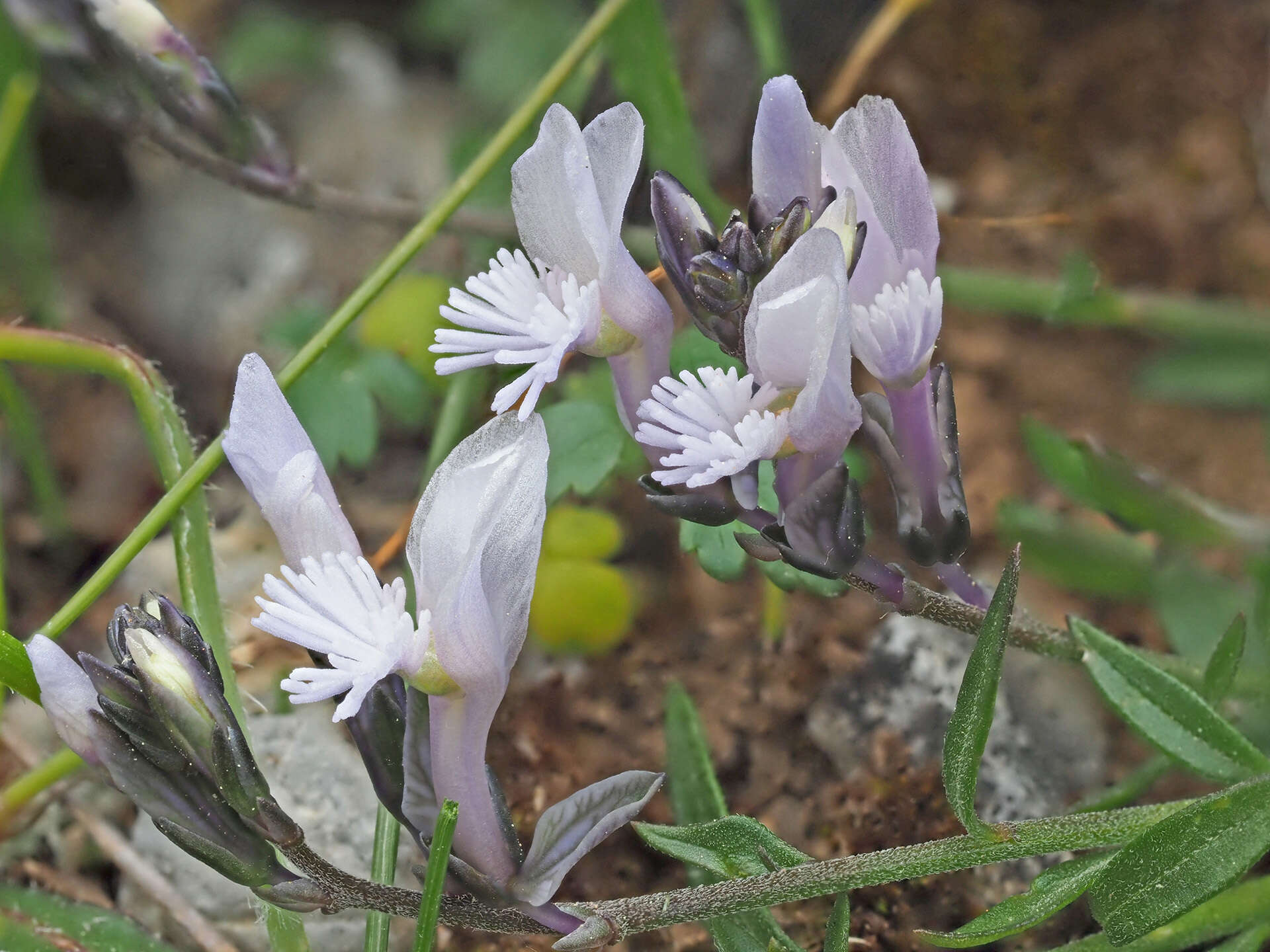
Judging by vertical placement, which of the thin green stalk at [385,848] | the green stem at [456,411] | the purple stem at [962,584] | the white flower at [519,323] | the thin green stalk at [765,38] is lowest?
the thin green stalk at [385,848]

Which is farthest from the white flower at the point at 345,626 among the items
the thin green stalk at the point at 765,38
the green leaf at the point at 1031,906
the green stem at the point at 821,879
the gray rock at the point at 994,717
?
the thin green stalk at the point at 765,38

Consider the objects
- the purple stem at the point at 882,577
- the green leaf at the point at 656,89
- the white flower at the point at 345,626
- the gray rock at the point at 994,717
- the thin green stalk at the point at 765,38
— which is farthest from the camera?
the thin green stalk at the point at 765,38

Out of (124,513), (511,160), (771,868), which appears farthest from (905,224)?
(124,513)

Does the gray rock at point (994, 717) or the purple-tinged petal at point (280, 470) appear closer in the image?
the purple-tinged petal at point (280, 470)

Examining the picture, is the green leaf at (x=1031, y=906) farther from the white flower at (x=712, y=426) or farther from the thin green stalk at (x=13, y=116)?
the thin green stalk at (x=13, y=116)

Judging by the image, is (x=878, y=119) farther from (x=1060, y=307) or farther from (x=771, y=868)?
(x=1060, y=307)

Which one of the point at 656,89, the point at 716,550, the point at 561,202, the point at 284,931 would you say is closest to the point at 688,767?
the point at 716,550

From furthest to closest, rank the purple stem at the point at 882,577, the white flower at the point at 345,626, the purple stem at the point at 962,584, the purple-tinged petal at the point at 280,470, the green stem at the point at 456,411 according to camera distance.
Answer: the green stem at the point at 456,411
the purple stem at the point at 962,584
the purple stem at the point at 882,577
the purple-tinged petal at the point at 280,470
the white flower at the point at 345,626
